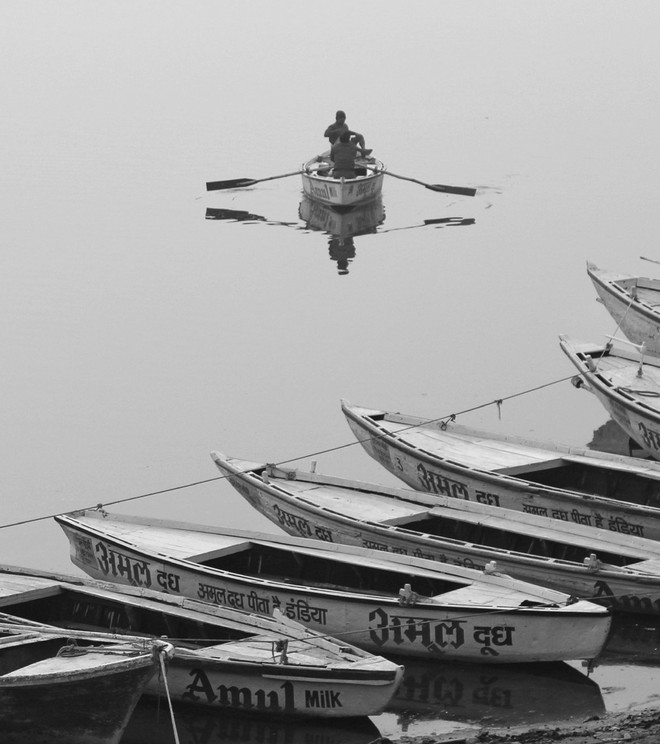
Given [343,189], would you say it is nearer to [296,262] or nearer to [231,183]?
[296,262]

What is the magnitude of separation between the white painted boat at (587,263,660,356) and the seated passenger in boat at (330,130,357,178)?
954cm

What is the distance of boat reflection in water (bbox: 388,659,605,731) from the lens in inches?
559

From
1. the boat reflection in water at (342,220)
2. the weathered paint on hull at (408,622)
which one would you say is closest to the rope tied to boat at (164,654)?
the weathered paint on hull at (408,622)

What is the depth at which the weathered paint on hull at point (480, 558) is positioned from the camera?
1550cm

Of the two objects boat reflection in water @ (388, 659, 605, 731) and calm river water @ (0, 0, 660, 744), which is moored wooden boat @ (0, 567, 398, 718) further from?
boat reflection in water @ (388, 659, 605, 731)

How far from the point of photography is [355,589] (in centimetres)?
1617

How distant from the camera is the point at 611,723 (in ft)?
44.2

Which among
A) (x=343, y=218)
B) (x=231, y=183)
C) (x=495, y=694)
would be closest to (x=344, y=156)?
(x=343, y=218)

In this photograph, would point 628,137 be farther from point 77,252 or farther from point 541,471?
point 541,471

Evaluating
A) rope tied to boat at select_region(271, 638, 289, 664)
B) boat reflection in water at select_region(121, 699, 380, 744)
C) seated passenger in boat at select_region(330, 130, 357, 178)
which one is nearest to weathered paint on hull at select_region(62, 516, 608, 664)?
boat reflection in water at select_region(121, 699, 380, 744)

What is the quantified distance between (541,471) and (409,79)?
33.6 metres

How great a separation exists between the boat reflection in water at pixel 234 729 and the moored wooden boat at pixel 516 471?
14.5ft

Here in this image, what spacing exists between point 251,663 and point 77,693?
1.57 m

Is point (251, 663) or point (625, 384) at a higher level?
point (625, 384)
